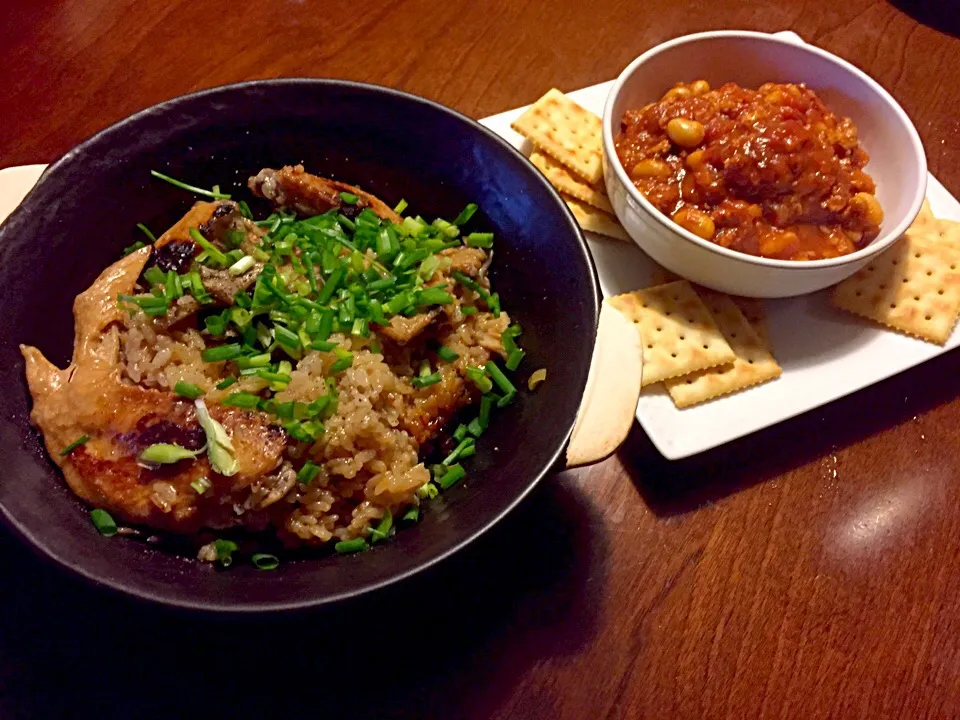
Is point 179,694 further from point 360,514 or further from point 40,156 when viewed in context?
point 40,156

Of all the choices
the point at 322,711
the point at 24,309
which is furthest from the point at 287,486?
the point at 24,309

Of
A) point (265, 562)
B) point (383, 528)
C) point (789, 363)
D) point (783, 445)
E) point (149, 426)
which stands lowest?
point (783, 445)

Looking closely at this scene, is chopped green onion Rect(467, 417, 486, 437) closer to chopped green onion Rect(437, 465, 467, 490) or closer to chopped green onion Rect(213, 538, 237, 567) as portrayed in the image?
chopped green onion Rect(437, 465, 467, 490)

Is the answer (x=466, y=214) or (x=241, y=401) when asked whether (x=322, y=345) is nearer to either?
(x=241, y=401)

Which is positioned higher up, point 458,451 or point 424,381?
point 424,381

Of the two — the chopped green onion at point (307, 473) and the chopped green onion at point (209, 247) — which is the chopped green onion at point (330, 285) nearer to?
the chopped green onion at point (209, 247)

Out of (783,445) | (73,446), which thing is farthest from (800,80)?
(73,446)

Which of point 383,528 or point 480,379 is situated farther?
point 480,379

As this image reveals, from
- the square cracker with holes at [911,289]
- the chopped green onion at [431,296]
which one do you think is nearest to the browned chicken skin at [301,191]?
the chopped green onion at [431,296]
